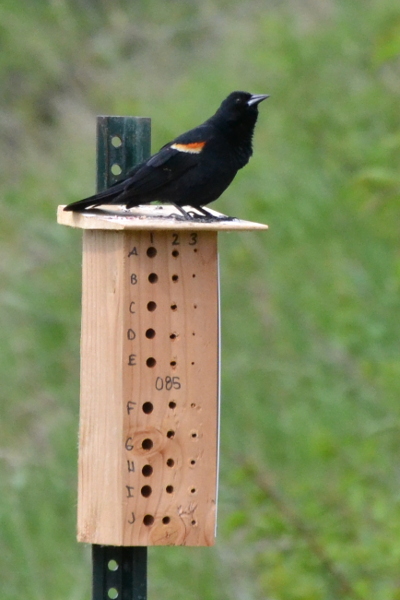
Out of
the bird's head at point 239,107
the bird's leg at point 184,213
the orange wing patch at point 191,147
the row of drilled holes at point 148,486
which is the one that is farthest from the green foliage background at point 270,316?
the row of drilled holes at point 148,486

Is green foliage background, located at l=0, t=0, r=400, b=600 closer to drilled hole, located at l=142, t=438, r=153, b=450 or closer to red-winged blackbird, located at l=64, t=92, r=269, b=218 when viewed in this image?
red-winged blackbird, located at l=64, t=92, r=269, b=218

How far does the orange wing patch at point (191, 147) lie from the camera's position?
10.9 feet

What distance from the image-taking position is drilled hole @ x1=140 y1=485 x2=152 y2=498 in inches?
117

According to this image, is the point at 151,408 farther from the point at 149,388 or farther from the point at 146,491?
the point at 146,491

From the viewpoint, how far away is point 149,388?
296 cm

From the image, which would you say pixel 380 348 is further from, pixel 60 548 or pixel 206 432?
pixel 206 432

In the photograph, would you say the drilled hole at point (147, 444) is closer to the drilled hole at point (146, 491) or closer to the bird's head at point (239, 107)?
the drilled hole at point (146, 491)

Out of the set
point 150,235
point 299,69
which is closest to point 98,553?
point 150,235

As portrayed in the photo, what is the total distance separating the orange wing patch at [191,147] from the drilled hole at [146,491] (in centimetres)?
106

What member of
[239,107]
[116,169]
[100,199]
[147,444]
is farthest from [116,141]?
[147,444]

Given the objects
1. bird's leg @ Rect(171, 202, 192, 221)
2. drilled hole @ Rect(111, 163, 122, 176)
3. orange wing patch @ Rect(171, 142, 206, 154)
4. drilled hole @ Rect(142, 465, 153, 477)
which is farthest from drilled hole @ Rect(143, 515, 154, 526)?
orange wing patch @ Rect(171, 142, 206, 154)

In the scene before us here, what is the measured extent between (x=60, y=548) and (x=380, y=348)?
200 cm

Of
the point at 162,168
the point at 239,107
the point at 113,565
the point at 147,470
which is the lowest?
the point at 113,565

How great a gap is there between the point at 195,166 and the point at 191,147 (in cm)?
8
